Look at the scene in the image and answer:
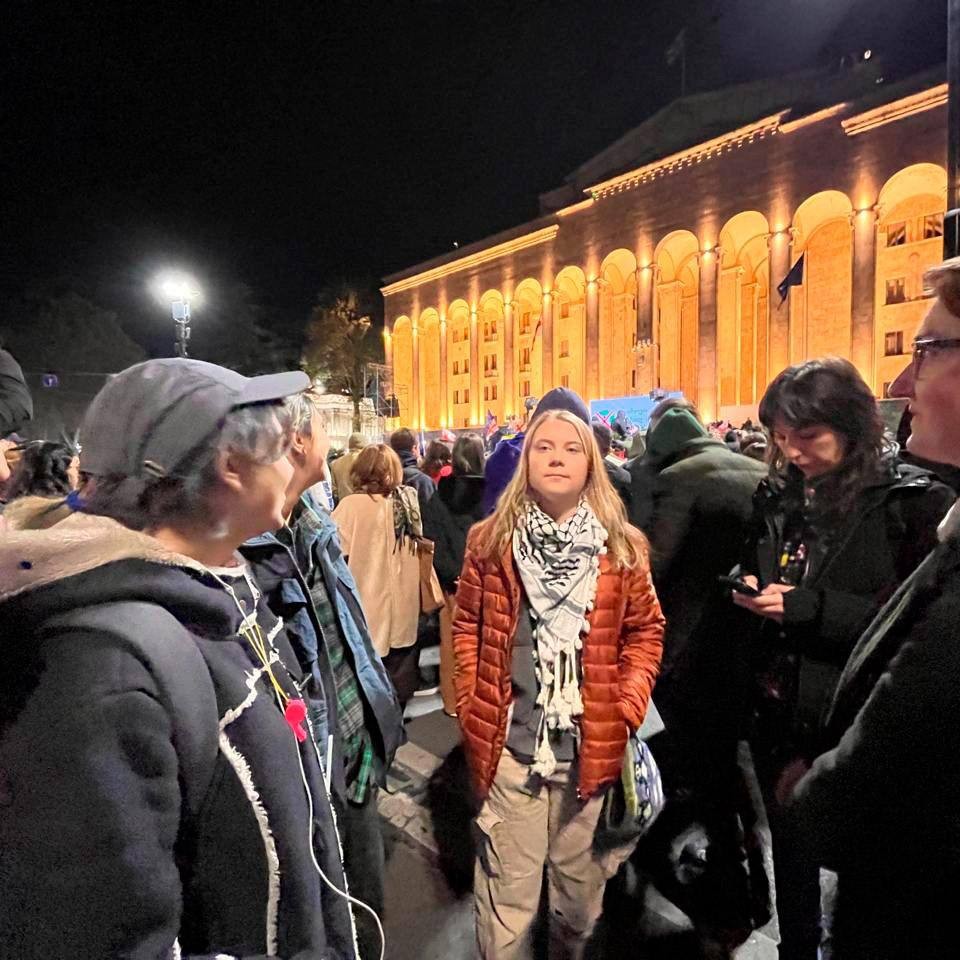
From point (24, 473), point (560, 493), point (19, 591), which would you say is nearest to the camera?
point (19, 591)

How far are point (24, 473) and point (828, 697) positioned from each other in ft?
14.2

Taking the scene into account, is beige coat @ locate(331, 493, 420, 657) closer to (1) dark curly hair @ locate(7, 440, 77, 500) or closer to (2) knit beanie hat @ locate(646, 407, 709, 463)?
(1) dark curly hair @ locate(7, 440, 77, 500)

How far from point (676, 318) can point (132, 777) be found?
3297cm

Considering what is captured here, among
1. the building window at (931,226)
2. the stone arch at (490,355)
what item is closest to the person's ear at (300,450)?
the building window at (931,226)

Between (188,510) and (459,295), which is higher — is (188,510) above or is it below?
below

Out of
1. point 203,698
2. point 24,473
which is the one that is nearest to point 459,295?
point 24,473

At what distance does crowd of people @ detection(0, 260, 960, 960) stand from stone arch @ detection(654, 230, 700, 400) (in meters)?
28.3

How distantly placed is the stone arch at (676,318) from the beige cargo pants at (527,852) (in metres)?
29.3

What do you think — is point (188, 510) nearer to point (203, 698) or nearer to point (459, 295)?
point (203, 698)

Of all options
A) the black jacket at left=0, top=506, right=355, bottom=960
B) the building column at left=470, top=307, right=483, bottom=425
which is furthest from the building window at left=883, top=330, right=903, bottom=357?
the black jacket at left=0, top=506, right=355, bottom=960

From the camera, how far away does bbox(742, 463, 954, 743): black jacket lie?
89.4 inches

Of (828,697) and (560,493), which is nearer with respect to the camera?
(828,697)

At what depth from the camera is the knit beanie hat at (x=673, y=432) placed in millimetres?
3732

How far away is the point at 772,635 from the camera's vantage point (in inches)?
104
